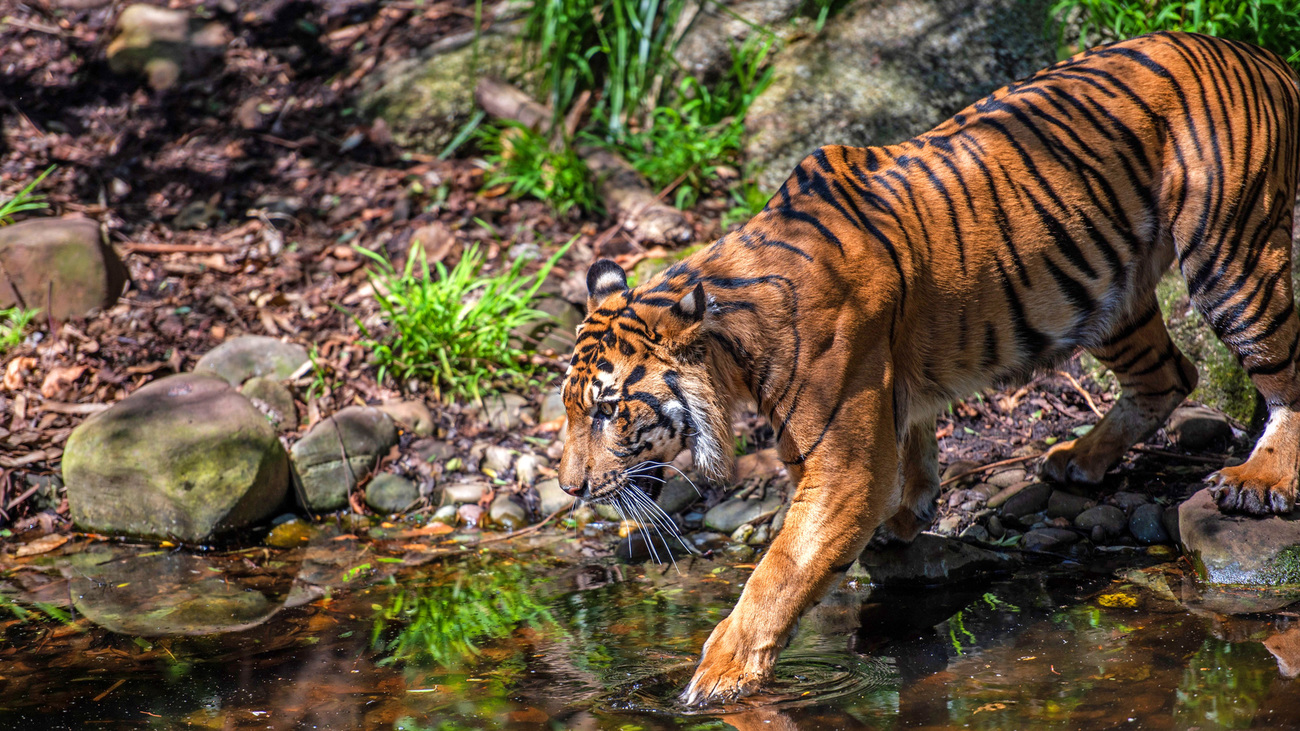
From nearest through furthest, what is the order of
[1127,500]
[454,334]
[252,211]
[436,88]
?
[1127,500]
[454,334]
[252,211]
[436,88]

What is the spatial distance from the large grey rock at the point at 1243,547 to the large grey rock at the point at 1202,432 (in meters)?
0.90

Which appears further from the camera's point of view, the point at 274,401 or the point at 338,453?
the point at 274,401

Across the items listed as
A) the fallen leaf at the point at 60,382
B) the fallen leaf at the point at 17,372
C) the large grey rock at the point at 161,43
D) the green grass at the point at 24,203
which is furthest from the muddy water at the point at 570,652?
the large grey rock at the point at 161,43

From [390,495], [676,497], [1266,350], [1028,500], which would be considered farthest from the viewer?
[390,495]

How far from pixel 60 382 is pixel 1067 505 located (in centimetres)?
531

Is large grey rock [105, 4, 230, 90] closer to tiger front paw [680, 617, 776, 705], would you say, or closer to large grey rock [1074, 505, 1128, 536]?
tiger front paw [680, 617, 776, 705]

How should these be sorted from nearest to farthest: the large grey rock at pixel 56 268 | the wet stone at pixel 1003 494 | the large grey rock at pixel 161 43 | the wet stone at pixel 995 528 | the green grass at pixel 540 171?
the wet stone at pixel 995 528, the wet stone at pixel 1003 494, the large grey rock at pixel 56 268, the green grass at pixel 540 171, the large grey rock at pixel 161 43

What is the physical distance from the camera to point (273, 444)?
4945mm

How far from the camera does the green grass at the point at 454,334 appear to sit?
18.3 feet

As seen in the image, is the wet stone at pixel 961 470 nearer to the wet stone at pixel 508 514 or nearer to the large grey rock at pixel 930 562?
the large grey rock at pixel 930 562

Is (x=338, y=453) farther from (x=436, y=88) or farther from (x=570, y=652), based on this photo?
(x=436, y=88)

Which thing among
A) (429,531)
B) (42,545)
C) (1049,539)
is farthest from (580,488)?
(42,545)

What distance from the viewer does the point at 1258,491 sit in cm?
360

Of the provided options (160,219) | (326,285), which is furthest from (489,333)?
(160,219)
